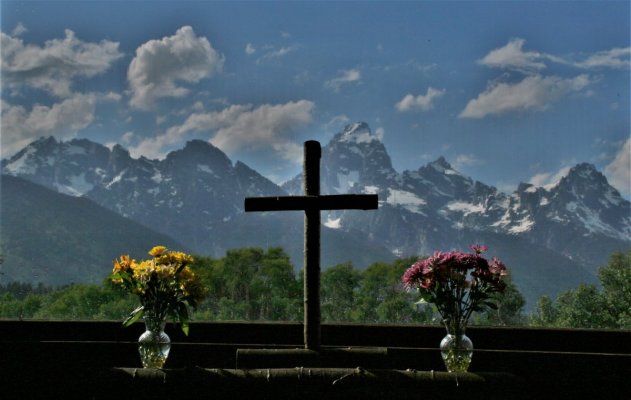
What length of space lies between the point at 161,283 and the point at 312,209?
1104 millimetres

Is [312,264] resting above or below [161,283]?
above

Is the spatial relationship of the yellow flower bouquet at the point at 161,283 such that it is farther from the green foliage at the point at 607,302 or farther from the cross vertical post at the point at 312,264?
the green foliage at the point at 607,302

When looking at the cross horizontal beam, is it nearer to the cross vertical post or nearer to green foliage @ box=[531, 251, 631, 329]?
the cross vertical post

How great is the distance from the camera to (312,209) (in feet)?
15.7

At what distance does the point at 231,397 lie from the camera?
4.04 meters

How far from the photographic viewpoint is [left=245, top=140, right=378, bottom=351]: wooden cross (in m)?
4.70

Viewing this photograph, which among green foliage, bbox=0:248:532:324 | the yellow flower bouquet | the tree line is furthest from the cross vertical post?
green foliage, bbox=0:248:532:324

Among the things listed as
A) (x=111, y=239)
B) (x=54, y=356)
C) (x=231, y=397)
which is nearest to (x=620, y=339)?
(x=231, y=397)

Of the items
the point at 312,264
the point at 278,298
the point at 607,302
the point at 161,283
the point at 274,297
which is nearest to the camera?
the point at 161,283

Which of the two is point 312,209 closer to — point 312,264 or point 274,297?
point 312,264

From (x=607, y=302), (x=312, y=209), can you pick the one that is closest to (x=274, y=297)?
(x=607, y=302)

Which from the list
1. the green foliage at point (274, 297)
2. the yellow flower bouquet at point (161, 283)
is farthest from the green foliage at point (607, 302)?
the yellow flower bouquet at point (161, 283)

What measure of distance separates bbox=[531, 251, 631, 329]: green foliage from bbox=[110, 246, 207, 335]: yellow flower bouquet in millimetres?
37457

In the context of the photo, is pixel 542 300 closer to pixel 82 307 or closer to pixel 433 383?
pixel 82 307
